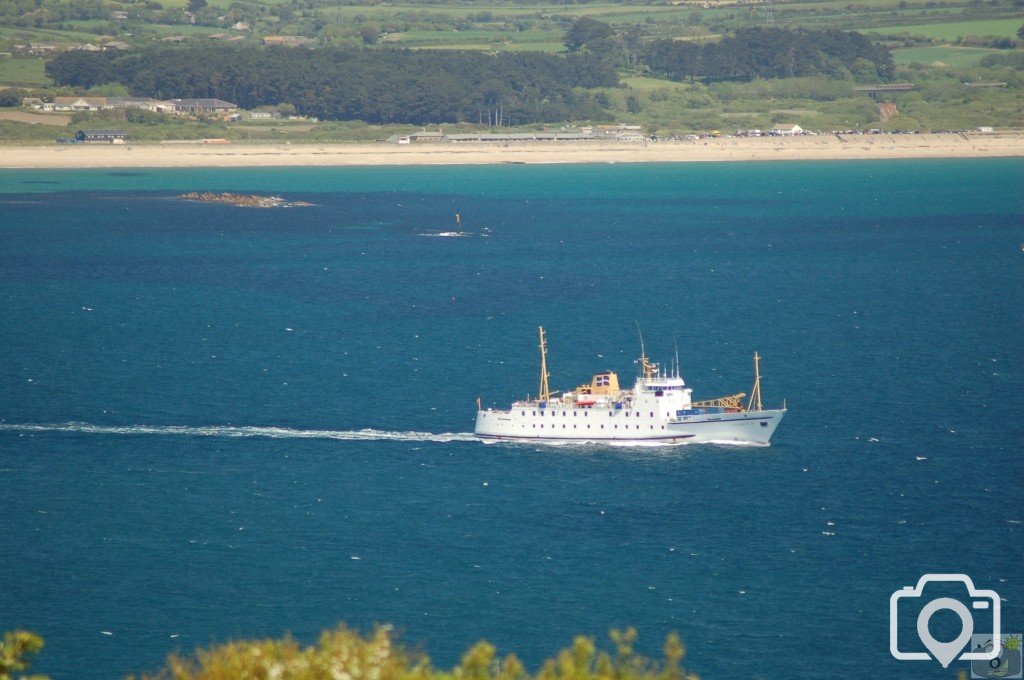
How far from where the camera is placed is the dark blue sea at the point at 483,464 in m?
42.9

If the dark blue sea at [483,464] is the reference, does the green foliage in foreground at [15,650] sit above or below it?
above

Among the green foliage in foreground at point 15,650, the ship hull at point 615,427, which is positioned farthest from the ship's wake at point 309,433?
the green foliage in foreground at point 15,650

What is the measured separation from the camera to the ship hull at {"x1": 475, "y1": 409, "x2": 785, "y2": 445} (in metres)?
60.3

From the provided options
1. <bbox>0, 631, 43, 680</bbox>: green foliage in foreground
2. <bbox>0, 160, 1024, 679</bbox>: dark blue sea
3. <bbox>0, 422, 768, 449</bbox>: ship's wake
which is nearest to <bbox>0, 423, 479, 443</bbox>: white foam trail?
<bbox>0, 422, 768, 449</bbox>: ship's wake

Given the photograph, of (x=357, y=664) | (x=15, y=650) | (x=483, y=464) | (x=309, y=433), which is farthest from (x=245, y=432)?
(x=15, y=650)

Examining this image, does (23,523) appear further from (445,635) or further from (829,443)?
(829,443)

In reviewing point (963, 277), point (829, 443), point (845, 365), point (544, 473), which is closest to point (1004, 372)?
point (845, 365)

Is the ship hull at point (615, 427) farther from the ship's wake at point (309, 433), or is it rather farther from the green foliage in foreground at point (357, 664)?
the green foliage in foreground at point (357, 664)

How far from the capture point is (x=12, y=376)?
73062 millimetres

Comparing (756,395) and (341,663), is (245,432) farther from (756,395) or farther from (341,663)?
(341,663)

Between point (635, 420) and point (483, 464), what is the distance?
680 centimetres

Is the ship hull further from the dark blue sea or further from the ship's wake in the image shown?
the dark blue sea

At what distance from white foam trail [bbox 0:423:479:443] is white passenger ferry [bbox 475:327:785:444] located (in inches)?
73.7

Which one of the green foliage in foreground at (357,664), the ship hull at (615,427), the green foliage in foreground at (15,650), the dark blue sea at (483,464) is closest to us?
the green foliage in foreground at (15,650)
